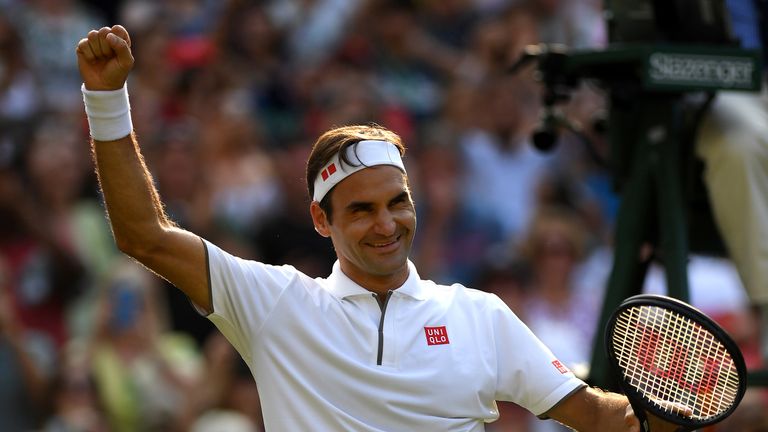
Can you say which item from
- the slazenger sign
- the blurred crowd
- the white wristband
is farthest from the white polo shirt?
the blurred crowd

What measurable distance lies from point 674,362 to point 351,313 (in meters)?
0.87

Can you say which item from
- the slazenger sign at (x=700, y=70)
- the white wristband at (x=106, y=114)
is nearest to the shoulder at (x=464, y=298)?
the white wristband at (x=106, y=114)

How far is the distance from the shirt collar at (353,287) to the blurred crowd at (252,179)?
307 centimetres

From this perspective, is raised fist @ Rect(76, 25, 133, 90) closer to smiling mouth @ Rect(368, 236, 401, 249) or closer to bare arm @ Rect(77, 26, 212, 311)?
bare arm @ Rect(77, 26, 212, 311)

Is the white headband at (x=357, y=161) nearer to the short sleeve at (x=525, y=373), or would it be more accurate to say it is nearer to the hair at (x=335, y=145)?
the hair at (x=335, y=145)

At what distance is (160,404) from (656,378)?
4.45m

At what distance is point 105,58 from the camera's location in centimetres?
346

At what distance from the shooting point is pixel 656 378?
11.7 ft

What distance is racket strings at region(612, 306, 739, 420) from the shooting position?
3498 mm

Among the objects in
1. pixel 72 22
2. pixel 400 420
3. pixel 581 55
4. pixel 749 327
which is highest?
pixel 72 22

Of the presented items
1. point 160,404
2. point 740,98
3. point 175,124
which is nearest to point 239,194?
point 175,124

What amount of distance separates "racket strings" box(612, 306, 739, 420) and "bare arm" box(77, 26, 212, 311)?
1147 millimetres

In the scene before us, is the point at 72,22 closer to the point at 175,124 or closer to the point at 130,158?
the point at 175,124

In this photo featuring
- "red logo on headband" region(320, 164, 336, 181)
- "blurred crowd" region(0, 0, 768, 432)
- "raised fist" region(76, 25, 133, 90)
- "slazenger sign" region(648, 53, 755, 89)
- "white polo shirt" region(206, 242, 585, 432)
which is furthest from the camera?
"blurred crowd" region(0, 0, 768, 432)
